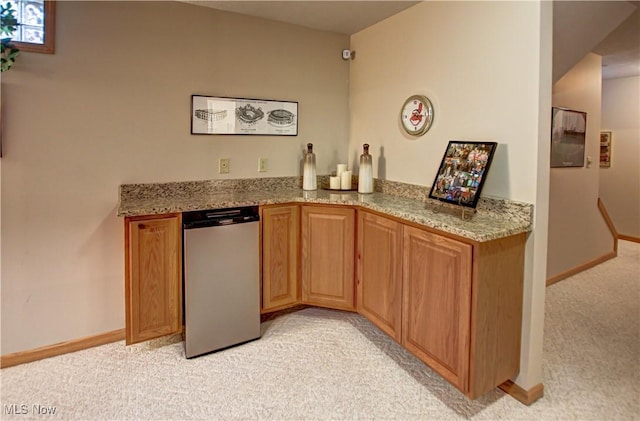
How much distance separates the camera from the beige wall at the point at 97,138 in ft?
7.17

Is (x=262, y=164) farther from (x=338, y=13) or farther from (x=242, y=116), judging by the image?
(x=338, y=13)

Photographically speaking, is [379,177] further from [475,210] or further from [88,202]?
[88,202]

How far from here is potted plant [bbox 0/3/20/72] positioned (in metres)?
1.90

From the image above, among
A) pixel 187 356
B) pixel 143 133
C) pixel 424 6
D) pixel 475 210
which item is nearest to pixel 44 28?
pixel 143 133

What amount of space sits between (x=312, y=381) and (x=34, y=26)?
2.58m

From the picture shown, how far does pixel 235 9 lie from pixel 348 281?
2.12 meters

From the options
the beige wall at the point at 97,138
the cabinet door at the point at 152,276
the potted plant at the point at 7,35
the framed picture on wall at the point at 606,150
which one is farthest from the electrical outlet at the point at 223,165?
the framed picture on wall at the point at 606,150

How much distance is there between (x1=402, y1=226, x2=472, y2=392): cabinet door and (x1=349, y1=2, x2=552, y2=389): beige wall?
0.41m

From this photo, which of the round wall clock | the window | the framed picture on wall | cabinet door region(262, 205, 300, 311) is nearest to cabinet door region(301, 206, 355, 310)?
cabinet door region(262, 205, 300, 311)

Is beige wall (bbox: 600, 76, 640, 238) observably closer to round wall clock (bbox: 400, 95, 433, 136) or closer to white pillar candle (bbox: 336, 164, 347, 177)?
round wall clock (bbox: 400, 95, 433, 136)

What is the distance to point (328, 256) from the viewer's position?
2.66m

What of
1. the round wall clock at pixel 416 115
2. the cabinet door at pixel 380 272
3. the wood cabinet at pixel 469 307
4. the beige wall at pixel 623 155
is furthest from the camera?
the beige wall at pixel 623 155

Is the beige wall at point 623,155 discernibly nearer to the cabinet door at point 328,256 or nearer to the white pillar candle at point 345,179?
the white pillar candle at point 345,179
